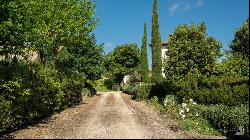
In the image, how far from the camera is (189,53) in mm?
29688

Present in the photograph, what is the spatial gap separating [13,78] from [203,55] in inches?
645

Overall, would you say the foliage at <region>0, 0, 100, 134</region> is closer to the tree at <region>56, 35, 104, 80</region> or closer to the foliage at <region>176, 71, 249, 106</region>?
the foliage at <region>176, 71, 249, 106</region>

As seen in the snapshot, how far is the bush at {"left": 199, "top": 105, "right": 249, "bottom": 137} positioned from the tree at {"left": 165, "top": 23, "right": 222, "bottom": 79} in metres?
9.76

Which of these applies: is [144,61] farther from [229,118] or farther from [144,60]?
[229,118]

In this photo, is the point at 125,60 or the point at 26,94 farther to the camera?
the point at 125,60

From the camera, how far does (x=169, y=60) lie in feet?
99.9

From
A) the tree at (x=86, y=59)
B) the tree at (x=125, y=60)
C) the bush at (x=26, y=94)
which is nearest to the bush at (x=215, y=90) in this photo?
the bush at (x=26, y=94)

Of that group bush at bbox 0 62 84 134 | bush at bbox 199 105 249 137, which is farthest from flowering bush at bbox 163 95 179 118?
bush at bbox 0 62 84 134

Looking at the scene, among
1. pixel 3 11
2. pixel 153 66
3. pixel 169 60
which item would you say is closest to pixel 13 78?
pixel 3 11

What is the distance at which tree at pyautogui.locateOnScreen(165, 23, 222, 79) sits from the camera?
96.9 feet

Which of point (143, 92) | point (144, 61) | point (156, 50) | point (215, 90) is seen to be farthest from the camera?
point (144, 61)

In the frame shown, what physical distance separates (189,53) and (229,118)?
13768mm

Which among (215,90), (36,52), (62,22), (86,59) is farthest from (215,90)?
(86,59)

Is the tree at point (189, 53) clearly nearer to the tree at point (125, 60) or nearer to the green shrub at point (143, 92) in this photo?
the green shrub at point (143, 92)
